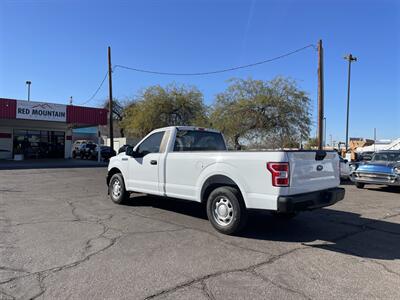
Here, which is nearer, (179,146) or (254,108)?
(179,146)

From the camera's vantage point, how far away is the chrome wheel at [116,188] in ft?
31.5

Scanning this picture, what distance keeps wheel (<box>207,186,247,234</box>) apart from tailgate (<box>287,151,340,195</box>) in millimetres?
924

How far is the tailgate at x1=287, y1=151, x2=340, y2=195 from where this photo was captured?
6.02 m

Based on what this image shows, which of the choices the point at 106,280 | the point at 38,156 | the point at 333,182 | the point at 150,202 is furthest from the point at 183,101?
the point at 106,280

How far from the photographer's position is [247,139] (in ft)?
103

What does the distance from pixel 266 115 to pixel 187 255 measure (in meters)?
25.7

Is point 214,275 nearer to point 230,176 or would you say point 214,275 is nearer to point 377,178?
point 230,176

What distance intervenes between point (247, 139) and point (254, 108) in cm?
266

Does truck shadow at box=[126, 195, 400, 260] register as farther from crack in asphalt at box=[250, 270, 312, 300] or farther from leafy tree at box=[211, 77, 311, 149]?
leafy tree at box=[211, 77, 311, 149]

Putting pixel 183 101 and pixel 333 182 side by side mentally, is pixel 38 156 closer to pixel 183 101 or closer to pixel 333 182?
pixel 183 101

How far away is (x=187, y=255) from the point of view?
542 cm

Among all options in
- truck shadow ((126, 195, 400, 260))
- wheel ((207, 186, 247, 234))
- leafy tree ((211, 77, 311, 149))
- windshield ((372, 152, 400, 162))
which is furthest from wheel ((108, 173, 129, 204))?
leafy tree ((211, 77, 311, 149))

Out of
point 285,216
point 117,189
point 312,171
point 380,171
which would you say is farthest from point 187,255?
point 380,171

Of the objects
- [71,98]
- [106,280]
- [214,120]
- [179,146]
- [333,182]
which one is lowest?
[106,280]
